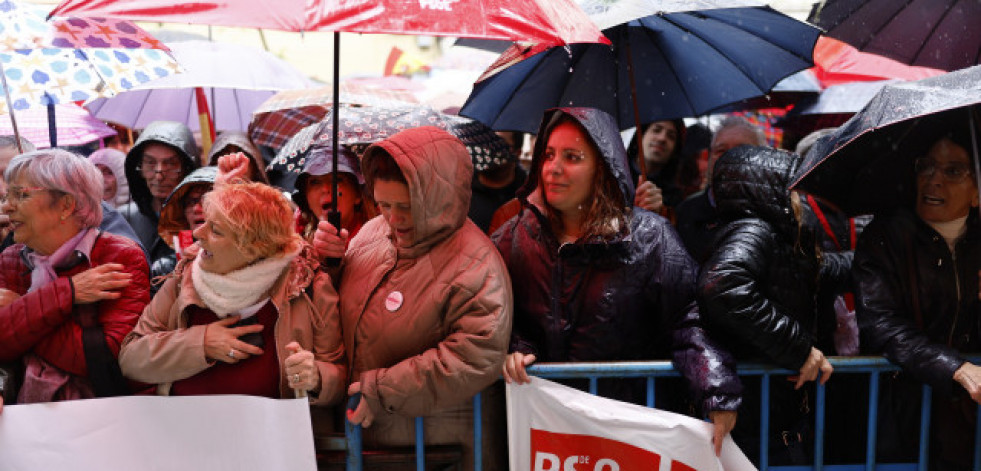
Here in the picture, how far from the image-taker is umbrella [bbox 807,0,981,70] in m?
4.75

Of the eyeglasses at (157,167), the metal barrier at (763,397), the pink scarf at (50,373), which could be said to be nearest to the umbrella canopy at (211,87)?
the eyeglasses at (157,167)

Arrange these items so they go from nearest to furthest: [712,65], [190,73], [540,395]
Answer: [540,395]
[712,65]
[190,73]

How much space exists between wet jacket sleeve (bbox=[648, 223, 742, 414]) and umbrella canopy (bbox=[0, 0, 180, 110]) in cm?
273

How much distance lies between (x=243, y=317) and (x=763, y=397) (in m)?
2.15

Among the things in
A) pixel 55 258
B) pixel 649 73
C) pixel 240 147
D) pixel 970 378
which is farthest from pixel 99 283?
pixel 970 378

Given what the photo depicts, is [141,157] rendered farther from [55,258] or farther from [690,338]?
[690,338]

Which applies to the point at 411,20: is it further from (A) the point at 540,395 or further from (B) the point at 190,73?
(B) the point at 190,73

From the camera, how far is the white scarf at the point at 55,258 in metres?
3.61

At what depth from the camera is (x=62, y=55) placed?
4336 millimetres

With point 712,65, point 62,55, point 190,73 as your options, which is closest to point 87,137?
point 190,73

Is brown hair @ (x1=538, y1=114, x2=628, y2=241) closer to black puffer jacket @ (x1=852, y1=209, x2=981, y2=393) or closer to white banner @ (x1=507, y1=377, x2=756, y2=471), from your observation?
white banner @ (x1=507, y1=377, x2=756, y2=471)

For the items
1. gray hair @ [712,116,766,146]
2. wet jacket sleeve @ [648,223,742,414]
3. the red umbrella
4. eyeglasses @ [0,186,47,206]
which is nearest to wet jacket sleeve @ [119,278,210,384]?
eyeglasses @ [0,186,47,206]

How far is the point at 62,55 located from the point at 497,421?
290 cm

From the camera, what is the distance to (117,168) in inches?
253
